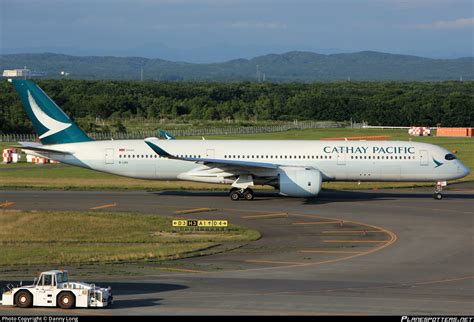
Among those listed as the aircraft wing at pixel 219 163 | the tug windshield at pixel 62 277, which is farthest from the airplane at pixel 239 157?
the tug windshield at pixel 62 277

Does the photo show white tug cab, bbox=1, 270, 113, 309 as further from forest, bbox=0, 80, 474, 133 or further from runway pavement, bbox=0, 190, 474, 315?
forest, bbox=0, 80, 474, 133

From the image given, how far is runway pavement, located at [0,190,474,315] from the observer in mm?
26766

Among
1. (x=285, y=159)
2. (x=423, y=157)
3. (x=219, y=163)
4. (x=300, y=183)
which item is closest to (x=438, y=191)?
(x=423, y=157)

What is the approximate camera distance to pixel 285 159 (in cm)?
5594

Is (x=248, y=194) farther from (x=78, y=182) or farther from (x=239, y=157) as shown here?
(x=78, y=182)

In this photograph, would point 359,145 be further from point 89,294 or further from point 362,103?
point 362,103

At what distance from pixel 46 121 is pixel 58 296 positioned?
33.1 metres

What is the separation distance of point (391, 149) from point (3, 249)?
27.8 metres

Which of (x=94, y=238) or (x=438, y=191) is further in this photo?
(x=438, y=191)

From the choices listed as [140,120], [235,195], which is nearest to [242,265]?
[235,195]

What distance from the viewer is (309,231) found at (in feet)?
143

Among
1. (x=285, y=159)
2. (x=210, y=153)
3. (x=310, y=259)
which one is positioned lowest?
(x=310, y=259)

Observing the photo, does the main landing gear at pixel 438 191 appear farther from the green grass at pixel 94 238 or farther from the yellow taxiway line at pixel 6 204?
the yellow taxiway line at pixel 6 204

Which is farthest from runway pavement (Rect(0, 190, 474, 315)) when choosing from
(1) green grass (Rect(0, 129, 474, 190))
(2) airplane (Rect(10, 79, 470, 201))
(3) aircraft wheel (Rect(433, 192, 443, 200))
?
(1) green grass (Rect(0, 129, 474, 190))
